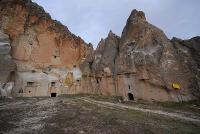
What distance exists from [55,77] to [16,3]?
41.9 ft

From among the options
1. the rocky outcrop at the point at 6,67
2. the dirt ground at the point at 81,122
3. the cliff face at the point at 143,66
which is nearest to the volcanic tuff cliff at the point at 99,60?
the cliff face at the point at 143,66

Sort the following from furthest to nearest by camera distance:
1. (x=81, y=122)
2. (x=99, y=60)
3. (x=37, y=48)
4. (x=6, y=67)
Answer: (x=99, y=60)
(x=37, y=48)
(x=6, y=67)
(x=81, y=122)

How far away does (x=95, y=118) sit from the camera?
58.4ft

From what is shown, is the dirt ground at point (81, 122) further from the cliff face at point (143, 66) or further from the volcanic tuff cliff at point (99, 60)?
the volcanic tuff cliff at point (99, 60)

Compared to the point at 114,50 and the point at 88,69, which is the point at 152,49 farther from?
the point at 88,69

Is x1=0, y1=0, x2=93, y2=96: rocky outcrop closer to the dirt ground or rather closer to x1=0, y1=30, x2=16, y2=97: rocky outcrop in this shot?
x1=0, y1=30, x2=16, y2=97: rocky outcrop

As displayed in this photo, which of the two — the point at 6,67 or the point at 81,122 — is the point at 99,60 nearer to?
the point at 6,67

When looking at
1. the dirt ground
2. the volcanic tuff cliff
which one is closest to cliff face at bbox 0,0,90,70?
the volcanic tuff cliff

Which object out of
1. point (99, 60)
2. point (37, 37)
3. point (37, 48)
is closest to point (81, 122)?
point (37, 48)

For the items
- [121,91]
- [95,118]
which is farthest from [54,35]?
[95,118]

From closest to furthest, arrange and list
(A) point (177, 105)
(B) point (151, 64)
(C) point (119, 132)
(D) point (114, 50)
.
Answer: (C) point (119, 132)
(A) point (177, 105)
(B) point (151, 64)
(D) point (114, 50)

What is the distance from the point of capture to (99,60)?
41312 mm

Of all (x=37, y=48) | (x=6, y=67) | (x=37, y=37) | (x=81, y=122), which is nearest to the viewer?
(x=81, y=122)

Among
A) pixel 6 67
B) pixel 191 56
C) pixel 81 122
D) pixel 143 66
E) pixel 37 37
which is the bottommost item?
pixel 81 122
